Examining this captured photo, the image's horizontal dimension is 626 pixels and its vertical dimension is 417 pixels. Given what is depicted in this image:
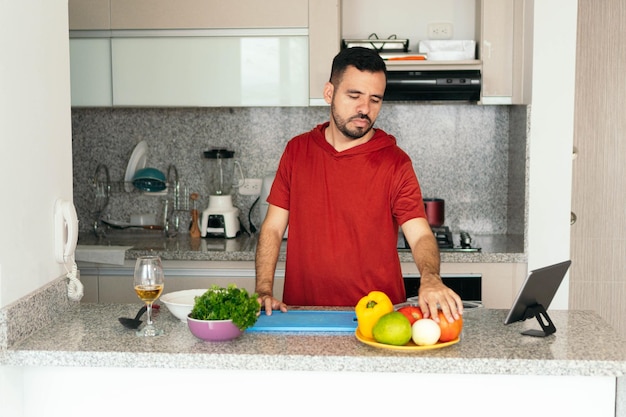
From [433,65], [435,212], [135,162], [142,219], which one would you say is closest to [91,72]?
[135,162]

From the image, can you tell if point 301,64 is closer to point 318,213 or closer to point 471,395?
point 318,213

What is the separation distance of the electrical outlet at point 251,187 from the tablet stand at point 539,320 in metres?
2.31

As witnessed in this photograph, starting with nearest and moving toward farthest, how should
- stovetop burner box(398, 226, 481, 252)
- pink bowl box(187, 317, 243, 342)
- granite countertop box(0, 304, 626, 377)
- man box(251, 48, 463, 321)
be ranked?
granite countertop box(0, 304, 626, 377)
pink bowl box(187, 317, 243, 342)
man box(251, 48, 463, 321)
stovetop burner box(398, 226, 481, 252)

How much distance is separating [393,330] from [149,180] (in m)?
2.42

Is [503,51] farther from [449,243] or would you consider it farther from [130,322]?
[130,322]

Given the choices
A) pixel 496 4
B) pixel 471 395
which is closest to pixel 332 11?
pixel 496 4

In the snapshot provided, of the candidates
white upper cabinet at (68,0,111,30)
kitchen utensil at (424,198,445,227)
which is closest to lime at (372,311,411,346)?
kitchen utensil at (424,198,445,227)

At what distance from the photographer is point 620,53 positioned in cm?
405

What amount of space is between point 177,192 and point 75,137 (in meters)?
0.61

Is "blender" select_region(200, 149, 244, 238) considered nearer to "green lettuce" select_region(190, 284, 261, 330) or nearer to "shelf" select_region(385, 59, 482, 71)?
"shelf" select_region(385, 59, 482, 71)

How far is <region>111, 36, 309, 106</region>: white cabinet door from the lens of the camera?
3.71 metres

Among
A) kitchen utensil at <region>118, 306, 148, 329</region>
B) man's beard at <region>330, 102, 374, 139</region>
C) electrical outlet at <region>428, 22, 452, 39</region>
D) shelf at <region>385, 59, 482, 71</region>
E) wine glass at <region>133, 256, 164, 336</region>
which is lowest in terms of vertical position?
kitchen utensil at <region>118, 306, 148, 329</region>

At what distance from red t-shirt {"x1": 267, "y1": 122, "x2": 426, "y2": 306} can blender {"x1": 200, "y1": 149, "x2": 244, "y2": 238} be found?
4.40 feet

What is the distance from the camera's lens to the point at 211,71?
3.74 m
